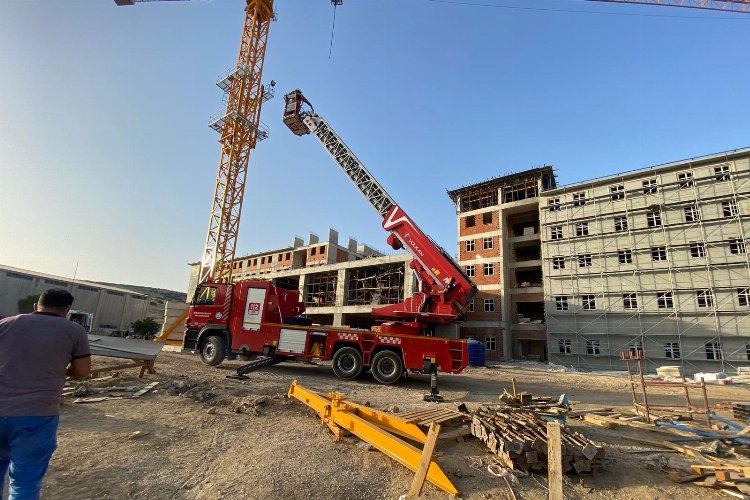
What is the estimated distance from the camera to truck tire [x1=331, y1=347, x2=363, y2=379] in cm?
1252

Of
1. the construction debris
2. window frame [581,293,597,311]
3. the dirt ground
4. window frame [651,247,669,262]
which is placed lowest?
the dirt ground

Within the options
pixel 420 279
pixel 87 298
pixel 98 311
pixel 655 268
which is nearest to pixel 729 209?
pixel 655 268

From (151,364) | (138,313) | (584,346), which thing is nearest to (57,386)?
(151,364)

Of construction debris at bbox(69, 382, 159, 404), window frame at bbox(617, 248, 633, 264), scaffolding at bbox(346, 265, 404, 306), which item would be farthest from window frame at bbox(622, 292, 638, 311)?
construction debris at bbox(69, 382, 159, 404)

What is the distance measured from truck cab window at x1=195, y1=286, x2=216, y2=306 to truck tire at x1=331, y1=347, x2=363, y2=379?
5.69 metres

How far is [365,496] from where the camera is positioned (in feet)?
13.6

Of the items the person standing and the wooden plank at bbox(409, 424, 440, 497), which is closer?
the person standing

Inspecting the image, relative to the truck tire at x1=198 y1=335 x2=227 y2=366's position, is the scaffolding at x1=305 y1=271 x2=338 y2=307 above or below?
above

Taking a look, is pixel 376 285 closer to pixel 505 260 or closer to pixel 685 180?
pixel 505 260

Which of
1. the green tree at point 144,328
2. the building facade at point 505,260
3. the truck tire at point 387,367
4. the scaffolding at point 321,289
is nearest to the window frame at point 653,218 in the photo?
the building facade at point 505,260

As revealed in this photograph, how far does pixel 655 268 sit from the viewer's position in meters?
27.4

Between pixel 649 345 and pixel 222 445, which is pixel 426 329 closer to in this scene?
pixel 222 445

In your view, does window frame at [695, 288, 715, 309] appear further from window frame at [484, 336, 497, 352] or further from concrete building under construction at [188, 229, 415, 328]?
concrete building under construction at [188, 229, 415, 328]

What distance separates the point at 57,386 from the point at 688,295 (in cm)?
3446
